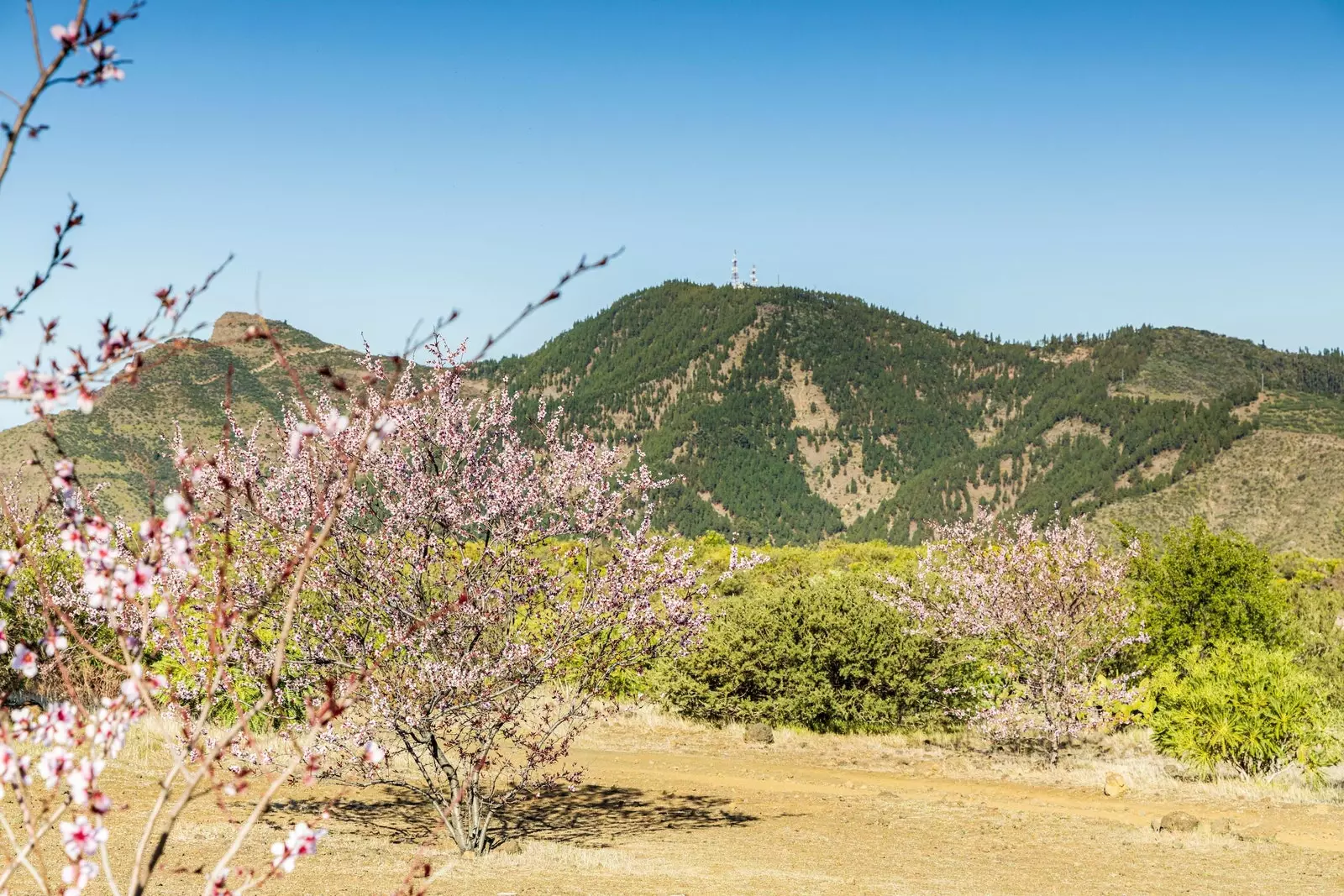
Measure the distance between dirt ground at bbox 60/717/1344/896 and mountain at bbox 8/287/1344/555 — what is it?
41195mm

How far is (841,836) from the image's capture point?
1251 cm

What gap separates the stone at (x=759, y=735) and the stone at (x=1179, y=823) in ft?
26.8

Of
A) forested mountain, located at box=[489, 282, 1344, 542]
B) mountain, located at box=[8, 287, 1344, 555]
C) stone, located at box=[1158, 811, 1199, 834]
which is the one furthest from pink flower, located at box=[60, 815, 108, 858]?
forested mountain, located at box=[489, 282, 1344, 542]

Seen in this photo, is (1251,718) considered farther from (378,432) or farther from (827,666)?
(378,432)

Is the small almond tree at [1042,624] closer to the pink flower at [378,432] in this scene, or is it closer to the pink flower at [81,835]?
the pink flower at [378,432]

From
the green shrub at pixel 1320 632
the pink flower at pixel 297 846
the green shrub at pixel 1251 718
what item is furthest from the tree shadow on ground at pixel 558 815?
the green shrub at pixel 1320 632

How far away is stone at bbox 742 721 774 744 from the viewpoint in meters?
20.1

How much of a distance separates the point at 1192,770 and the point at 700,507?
141133mm

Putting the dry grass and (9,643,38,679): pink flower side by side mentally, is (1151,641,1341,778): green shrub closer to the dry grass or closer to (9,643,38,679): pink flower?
(9,643,38,679): pink flower

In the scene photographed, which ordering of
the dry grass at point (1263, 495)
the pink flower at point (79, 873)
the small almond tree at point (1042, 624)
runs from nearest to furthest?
1. the pink flower at point (79, 873)
2. the small almond tree at point (1042, 624)
3. the dry grass at point (1263, 495)

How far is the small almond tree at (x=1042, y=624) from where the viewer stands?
18031 mm

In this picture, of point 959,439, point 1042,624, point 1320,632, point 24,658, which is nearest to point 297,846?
point 24,658

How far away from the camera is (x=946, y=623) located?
19.4 meters

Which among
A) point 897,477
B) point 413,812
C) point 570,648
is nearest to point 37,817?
point 570,648
